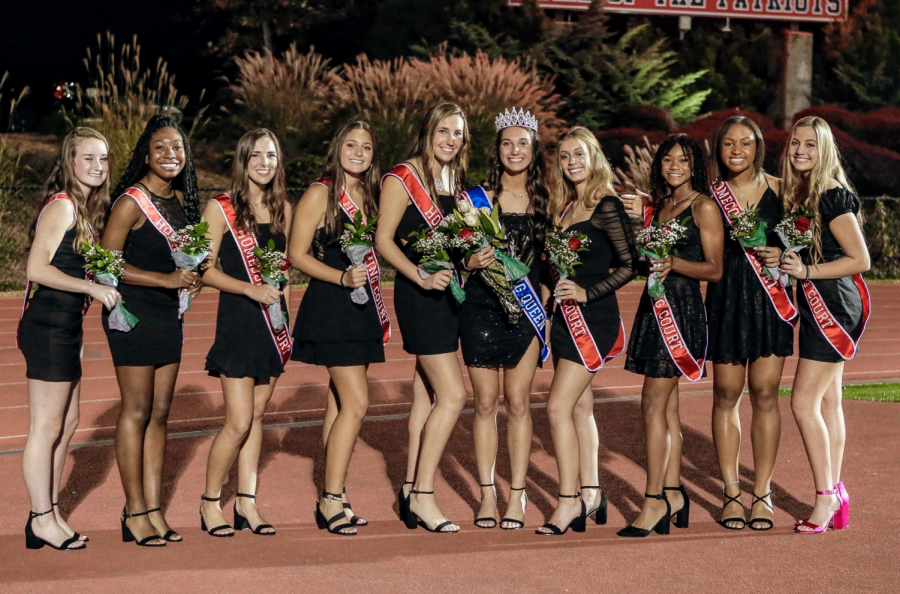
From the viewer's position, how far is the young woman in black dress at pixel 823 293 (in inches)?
189

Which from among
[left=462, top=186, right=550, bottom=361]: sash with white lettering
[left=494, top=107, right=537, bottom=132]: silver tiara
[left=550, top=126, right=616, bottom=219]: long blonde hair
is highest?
[left=494, top=107, right=537, bottom=132]: silver tiara

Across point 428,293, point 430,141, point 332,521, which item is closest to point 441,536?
point 332,521

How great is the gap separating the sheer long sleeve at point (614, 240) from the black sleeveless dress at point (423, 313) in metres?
0.60

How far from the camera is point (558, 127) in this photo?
2006 cm

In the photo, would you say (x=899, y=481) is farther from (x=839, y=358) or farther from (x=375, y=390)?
(x=375, y=390)

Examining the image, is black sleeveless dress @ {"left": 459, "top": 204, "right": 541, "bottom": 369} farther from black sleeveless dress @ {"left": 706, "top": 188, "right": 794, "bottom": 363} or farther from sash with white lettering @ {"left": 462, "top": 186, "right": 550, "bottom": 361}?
black sleeveless dress @ {"left": 706, "top": 188, "right": 794, "bottom": 363}

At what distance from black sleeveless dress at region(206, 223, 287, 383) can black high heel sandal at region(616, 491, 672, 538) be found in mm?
1659

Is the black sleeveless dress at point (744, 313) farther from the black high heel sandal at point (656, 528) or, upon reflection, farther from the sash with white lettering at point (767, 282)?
the black high heel sandal at point (656, 528)

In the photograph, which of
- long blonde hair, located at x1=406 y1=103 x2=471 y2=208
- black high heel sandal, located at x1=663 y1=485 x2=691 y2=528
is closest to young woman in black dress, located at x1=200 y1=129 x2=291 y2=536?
long blonde hair, located at x1=406 y1=103 x2=471 y2=208

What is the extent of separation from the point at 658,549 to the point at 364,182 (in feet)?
6.62

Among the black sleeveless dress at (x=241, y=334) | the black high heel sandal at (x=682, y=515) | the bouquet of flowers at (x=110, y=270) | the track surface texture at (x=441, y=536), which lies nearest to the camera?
the track surface texture at (x=441, y=536)

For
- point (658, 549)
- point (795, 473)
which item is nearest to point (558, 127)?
point (795, 473)

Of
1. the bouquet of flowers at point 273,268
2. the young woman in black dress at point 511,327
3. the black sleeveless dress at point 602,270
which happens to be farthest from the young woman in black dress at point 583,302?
the bouquet of flowers at point 273,268

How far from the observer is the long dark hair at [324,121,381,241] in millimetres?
4824
